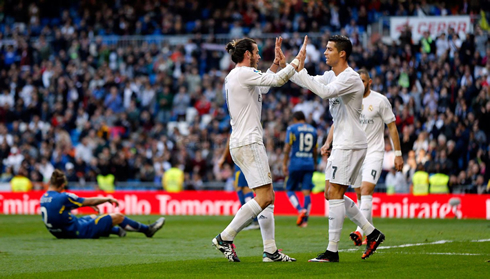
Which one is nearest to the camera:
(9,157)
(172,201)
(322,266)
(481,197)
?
(322,266)

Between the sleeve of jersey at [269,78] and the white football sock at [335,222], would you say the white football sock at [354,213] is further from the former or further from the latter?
the sleeve of jersey at [269,78]

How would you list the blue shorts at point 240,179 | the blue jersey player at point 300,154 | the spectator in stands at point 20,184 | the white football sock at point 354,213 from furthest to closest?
the spectator in stands at point 20,184 < the blue jersey player at point 300,154 < the blue shorts at point 240,179 < the white football sock at point 354,213

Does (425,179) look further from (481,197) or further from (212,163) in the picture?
→ (212,163)

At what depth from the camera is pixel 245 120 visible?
28.2ft

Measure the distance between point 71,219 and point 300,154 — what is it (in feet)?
18.0

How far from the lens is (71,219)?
12.5m

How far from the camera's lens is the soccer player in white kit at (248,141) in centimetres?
852

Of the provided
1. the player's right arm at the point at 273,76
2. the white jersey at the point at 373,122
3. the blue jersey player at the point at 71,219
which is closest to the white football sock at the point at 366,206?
the white jersey at the point at 373,122

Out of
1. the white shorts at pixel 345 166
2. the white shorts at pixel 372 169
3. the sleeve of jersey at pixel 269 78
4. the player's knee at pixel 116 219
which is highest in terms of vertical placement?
the sleeve of jersey at pixel 269 78

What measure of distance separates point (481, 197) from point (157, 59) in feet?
44.7

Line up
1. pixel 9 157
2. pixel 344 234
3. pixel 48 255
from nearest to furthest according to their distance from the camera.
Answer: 1. pixel 48 255
2. pixel 344 234
3. pixel 9 157

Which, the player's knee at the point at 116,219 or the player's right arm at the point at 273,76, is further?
the player's knee at the point at 116,219

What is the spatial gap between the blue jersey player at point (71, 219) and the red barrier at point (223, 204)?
321 inches

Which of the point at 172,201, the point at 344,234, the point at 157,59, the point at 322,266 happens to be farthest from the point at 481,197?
the point at 157,59
